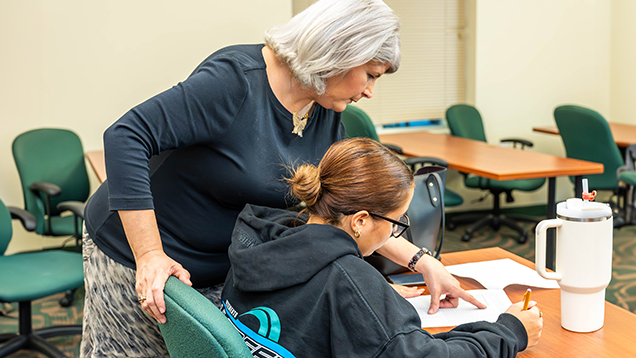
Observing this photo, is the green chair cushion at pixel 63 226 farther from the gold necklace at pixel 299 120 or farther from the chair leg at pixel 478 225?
the chair leg at pixel 478 225

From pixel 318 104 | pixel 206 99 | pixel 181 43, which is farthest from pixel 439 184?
pixel 181 43

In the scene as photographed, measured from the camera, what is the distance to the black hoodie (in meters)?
0.86

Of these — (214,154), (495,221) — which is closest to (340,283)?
(214,154)

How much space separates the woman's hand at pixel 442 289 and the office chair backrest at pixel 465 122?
3.40 meters

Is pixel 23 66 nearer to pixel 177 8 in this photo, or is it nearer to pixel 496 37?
pixel 177 8

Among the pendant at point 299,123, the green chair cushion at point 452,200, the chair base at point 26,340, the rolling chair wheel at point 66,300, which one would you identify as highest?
the pendant at point 299,123

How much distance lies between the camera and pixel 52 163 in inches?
139

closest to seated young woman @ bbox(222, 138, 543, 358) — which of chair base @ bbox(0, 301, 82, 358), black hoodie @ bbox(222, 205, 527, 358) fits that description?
Answer: black hoodie @ bbox(222, 205, 527, 358)

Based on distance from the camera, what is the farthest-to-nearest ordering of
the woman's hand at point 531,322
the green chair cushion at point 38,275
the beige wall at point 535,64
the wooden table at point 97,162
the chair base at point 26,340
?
1. the beige wall at point 535,64
2. the wooden table at point 97,162
3. the chair base at point 26,340
4. the green chair cushion at point 38,275
5. the woman's hand at point 531,322

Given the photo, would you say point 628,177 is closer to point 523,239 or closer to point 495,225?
point 523,239

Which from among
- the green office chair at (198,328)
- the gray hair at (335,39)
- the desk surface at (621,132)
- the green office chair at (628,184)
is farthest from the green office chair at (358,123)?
the green office chair at (198,328)

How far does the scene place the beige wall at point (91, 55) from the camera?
374 cm

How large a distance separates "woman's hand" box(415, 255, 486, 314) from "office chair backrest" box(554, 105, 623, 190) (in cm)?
298

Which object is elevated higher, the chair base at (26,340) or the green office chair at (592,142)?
the green office chair at (592,142)
